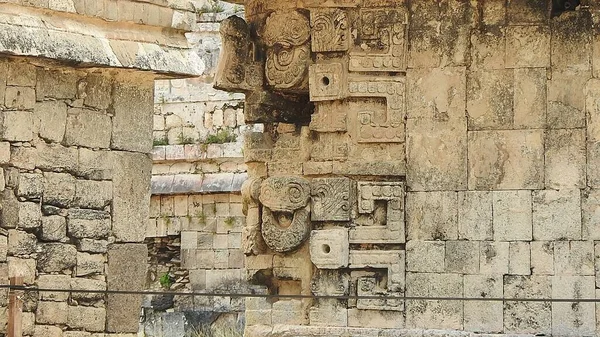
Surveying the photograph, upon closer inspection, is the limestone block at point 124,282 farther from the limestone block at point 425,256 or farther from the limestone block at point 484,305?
the limestone block at point 484,305

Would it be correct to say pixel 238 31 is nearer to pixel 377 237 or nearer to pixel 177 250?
pixel 377 237

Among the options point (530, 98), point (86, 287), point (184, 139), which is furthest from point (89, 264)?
point (184, 139)

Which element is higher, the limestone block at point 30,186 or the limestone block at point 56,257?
the limestone block at point 30,186

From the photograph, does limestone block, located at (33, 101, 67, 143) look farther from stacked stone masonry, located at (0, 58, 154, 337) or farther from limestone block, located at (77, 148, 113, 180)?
limestone block, located at (77, 148, 113, 180)

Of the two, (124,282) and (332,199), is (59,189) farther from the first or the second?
(332,199)

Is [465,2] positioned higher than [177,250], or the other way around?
[465,2]

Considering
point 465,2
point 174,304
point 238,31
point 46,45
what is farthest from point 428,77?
point 174,304

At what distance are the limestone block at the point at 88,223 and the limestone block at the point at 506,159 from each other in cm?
265

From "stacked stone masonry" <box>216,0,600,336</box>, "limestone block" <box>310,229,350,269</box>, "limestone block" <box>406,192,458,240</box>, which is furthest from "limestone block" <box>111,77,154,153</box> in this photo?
"limestone block" <box>406,192,458,240</box>

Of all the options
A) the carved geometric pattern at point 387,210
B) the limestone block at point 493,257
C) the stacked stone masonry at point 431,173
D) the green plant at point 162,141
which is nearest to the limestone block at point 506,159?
the stacked stone masonry at point 431,173

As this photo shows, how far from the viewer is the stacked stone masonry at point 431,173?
11.0m

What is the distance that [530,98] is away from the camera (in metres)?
11.1

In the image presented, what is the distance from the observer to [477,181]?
1118cm

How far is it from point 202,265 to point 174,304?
76 cm
